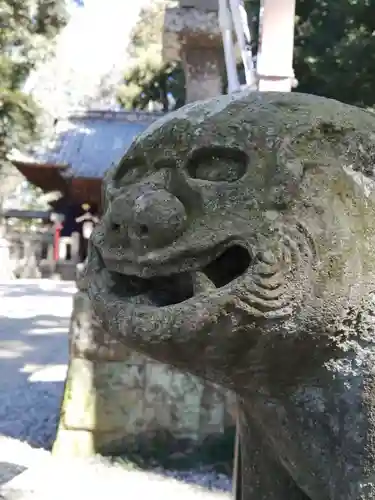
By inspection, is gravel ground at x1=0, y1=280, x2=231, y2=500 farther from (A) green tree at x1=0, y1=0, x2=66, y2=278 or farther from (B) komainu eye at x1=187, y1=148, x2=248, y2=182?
(A) green tree at x1=0, y1=0, x2=66, y2=278

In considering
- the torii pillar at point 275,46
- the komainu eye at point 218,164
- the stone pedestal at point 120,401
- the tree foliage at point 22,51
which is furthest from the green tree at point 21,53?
the komainu eye at point 218,164

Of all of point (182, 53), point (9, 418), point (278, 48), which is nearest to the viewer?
point (278, 48)

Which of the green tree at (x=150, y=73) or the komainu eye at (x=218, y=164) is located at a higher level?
the green tree at (x=150, y=73)

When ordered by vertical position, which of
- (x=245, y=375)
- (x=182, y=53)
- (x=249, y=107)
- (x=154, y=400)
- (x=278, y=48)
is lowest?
(x=154, y=400)

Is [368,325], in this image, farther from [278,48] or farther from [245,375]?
[278,48]

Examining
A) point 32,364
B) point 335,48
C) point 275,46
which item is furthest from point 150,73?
point 275,46

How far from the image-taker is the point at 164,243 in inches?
28.7

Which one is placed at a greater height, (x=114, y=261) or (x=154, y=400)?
(x=114, y=261)

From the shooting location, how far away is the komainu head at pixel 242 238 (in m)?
0.70

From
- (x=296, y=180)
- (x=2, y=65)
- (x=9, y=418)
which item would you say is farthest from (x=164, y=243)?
(x=2, y=65)

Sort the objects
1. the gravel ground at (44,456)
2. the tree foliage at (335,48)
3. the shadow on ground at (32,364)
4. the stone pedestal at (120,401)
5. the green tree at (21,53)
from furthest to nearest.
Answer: the green tree at (21,53), the tree foliage at (335,48), the shadow on ground at (32,364), the stone pedestal at (120,401), the gravel ground at (44,456)

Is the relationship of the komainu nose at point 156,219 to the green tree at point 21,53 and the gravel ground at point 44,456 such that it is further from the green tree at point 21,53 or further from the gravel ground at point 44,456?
the green tree at point 21,53

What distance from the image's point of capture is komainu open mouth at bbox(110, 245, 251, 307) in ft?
2.39

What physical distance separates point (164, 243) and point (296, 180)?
0.16 m
